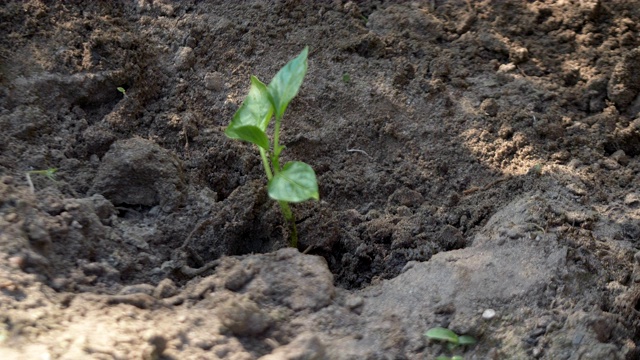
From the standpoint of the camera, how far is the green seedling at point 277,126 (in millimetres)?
1940

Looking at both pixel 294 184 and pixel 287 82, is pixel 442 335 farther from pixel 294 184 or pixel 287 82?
pixel 287 82

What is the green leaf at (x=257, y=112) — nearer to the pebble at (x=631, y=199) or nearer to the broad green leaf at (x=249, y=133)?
the broad green leaf at (x=249, y=133)

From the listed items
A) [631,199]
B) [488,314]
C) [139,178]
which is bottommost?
[631,199]

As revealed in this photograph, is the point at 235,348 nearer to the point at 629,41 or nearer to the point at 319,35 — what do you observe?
the point at 319,35

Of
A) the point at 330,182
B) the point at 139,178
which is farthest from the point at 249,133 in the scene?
the point at 330,182

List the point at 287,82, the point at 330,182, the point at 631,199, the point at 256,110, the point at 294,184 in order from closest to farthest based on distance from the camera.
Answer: the point at 294,184 → the point at 287,82 → the point at 256,110 → the point at 631,199 → the point at 330,182

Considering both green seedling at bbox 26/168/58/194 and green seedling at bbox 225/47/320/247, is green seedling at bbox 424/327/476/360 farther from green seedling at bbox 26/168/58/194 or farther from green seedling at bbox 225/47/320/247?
green seedling at bbox 26/168/58/194

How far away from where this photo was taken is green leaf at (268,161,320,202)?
75.4 inches

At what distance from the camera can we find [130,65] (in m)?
2.65

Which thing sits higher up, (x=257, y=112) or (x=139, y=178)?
(x=257, y=112)

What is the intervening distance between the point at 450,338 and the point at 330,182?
2.93 feet

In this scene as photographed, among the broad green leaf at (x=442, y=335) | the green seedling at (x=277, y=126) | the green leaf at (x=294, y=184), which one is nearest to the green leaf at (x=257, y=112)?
the green seedling at (x=277, y=126)

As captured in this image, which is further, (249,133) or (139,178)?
(139,178)

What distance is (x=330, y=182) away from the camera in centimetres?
254
